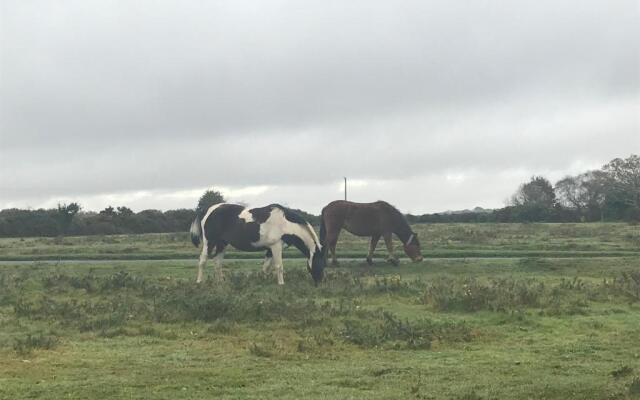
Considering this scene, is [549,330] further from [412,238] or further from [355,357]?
[412,238]

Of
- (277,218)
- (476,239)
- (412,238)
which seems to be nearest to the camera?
(277,218)

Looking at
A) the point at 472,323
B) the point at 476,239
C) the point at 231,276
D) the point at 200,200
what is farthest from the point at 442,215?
the point at 472,323

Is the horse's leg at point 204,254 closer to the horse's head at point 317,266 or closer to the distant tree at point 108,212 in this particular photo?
the horse's head at point 317,266

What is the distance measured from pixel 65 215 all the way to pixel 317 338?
57.2m

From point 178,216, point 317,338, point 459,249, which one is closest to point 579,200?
point 178,216

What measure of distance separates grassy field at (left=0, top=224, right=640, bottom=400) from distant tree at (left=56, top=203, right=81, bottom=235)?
43863 millimetres

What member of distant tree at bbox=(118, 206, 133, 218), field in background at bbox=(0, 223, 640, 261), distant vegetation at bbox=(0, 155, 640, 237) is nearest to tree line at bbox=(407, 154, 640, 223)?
distant vegetation at bbox=(0, 155, 640, 237)

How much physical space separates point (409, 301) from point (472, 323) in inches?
123

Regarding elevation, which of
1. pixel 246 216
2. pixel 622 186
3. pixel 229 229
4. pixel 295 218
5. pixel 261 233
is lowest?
pixel 261 233

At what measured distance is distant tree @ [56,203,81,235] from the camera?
62547 mm

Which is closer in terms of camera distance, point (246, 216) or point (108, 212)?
point (246, 216)

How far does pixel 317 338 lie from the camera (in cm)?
1138

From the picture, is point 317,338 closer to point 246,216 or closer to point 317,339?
point 317,339

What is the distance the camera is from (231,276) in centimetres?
2022
